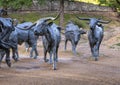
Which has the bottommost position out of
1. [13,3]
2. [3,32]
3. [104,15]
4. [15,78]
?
[104,15]

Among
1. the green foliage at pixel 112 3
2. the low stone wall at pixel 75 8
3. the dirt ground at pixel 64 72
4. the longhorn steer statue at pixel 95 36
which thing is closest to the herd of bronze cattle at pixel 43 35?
the longhorn steer statue at pixel 95 36

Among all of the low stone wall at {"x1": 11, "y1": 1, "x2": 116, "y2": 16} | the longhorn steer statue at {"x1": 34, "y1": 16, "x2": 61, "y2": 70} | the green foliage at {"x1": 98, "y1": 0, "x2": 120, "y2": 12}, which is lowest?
the low stone wall at {"x1": 11, "y1": 1, "x2": 116, "y2": 16}

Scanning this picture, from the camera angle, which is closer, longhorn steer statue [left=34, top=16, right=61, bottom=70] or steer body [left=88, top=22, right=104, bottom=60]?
longhorn steer statue [left=34, top=16, right=61, bottom=70]

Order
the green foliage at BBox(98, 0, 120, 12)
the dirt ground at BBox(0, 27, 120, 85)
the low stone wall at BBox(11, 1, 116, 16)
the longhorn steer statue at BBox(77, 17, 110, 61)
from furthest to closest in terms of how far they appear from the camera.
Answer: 1. the low stone wall at BBox(11, 1, 116, 16)
2. the green foliage at BBox(98, 0, 120, 12)
3. the longhorn steer statue at BBox(77, 17, 110, 61)
4. the dirt ground at BBox(0, 27, 120, 85)

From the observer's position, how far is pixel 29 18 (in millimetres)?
42500

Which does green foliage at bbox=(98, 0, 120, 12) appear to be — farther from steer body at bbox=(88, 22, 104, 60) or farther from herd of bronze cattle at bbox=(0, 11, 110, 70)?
steer body at bbox=(88, 22, 104, 60)

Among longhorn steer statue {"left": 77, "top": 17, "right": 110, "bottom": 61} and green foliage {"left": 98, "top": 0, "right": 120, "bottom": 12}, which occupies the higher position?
longhorn steer statue {"left": 77, "top": 17, "right": 110, "bottom": 61}

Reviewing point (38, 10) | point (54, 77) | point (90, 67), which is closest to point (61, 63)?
point (90, 67)

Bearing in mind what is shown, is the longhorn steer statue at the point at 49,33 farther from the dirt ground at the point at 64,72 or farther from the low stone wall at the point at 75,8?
the low stone wall at the point at 75,8

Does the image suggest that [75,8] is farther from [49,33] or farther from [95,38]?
[49,33]

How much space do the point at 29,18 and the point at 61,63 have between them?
2301cm

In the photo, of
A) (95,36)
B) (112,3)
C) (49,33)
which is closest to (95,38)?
(95,36)

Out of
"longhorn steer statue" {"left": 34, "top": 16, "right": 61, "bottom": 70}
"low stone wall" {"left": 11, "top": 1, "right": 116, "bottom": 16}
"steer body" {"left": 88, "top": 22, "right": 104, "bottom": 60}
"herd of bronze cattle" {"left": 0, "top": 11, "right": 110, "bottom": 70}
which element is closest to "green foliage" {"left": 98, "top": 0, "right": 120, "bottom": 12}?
"low stone wall" {"left": 11, "top": 1, "right": 116, "bottom": 16}

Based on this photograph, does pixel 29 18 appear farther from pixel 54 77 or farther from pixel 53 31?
pixel 54 77
